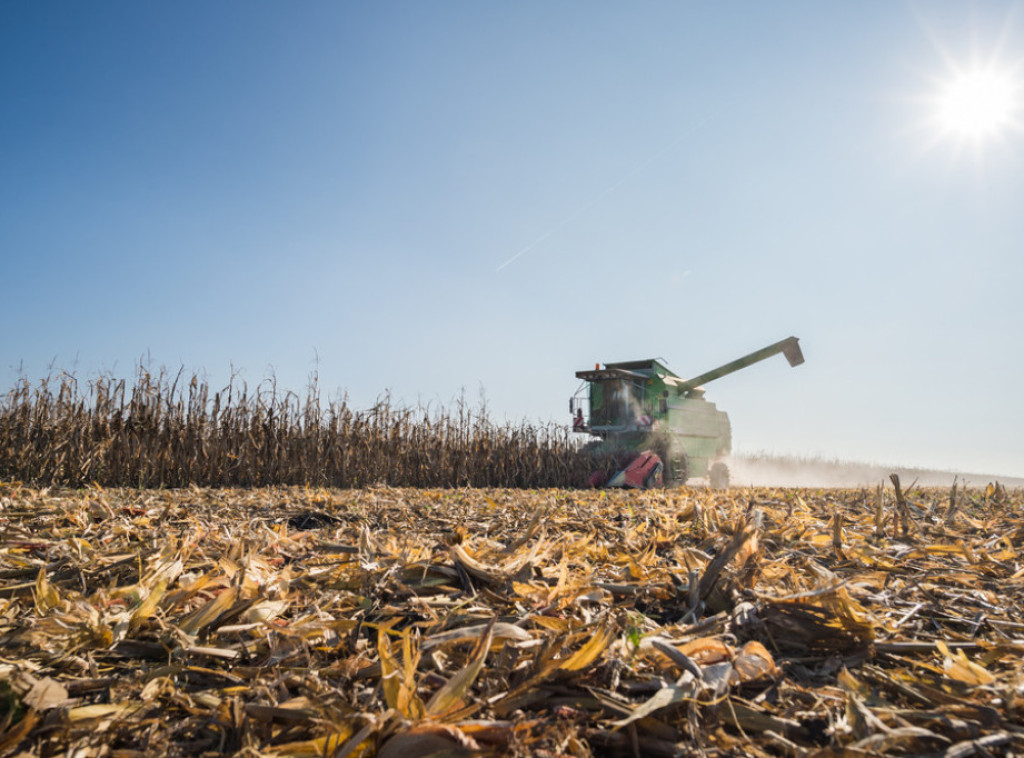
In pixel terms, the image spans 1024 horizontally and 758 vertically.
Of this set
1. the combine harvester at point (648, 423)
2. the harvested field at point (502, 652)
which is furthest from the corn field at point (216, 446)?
the harvested field at point (502, 652)

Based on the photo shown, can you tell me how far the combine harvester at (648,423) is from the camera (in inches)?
518

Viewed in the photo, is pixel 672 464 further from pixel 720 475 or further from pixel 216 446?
pixel 216 446

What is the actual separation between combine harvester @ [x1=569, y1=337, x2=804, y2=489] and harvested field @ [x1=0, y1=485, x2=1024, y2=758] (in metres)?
9.98

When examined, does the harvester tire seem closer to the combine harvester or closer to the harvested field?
the combine harvester

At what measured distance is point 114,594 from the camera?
175cm

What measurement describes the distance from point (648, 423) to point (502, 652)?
12.6 m

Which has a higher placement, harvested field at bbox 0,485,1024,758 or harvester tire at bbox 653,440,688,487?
harvester tire at bbox 653,440,688,487

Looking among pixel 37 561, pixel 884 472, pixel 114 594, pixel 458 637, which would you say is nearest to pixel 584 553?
pixel 458 637

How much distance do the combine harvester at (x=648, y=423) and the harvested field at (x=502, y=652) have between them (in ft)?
32.8

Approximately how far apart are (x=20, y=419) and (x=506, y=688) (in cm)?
1272

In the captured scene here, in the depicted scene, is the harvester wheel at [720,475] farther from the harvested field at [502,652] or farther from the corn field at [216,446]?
the harvested field at [502,652]

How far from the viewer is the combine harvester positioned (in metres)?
13.1

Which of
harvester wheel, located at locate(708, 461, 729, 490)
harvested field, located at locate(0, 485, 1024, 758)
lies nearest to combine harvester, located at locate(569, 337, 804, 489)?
harvester wheel, located at locate(708, 461, 729, 490)

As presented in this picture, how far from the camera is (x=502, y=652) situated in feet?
4.28
